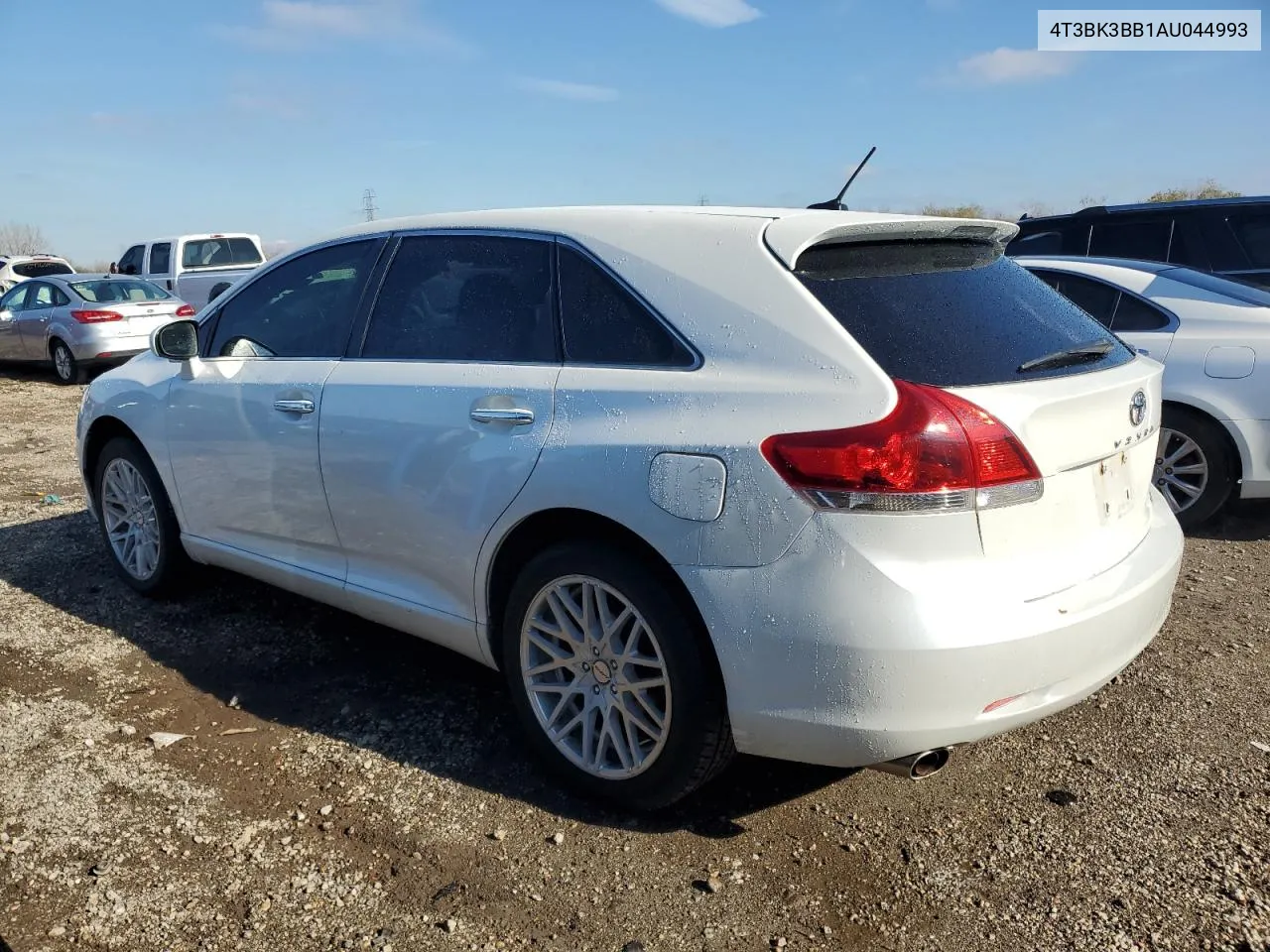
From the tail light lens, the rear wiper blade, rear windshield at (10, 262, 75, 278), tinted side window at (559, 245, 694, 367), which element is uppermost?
rear windshield at (10, 262, 75, 278)

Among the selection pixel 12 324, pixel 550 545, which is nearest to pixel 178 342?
pixel 550 545

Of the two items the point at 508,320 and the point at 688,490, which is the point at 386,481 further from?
the point at 688,490

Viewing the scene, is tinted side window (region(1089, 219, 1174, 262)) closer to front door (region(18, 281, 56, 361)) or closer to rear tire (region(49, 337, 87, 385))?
rear tire (region(49, 337, 87, 385))

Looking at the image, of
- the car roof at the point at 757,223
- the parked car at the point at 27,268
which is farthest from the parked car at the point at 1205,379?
the parked car at the point at 27,268

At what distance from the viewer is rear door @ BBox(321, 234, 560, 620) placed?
3.09 meters

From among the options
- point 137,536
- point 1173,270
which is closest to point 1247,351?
point 1173,270

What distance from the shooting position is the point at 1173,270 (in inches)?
232

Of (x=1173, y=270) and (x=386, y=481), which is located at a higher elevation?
(x=1173, y=270)

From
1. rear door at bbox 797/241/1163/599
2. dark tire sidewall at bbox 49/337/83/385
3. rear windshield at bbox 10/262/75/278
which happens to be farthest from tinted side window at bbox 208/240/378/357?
rear windshield at bbox 10/262/75/278

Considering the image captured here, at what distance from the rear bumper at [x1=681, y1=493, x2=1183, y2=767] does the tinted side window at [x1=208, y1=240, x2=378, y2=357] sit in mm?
1914

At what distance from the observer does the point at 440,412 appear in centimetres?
325

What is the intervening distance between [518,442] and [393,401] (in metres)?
0.62

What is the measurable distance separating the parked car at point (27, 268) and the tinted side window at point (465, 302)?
24.8m

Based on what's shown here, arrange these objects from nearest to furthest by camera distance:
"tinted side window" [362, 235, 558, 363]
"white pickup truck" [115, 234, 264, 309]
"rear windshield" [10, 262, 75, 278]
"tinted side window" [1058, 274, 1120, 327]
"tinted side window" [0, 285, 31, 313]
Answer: "tinted side window" [362, 235, 558, 363]
"tinted side window" [1058, 274, 1120, 327]
"tinted side window" [0, 285, 31, 313]
"white pickup truck" [115, 234, 264, 309]
"rear windshield" [10, 262, 75, 278]
